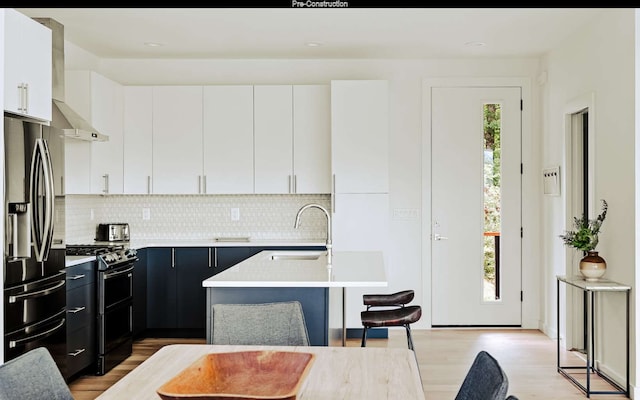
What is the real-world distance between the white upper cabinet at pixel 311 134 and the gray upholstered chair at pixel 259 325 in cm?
349

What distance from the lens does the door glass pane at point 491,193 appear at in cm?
671

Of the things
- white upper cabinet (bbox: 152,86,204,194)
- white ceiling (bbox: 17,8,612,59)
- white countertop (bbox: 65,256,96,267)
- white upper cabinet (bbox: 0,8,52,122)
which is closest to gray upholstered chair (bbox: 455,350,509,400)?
white upper cabinet (bbox: 0,8,52,122)

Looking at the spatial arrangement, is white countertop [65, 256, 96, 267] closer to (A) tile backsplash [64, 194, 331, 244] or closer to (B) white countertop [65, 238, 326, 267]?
(B) white countertop [65, 238, 326, 267]

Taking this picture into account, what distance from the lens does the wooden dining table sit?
2014mm

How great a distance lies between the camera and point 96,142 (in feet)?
19.9

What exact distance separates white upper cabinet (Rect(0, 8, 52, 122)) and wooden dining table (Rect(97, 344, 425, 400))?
6.52 feet

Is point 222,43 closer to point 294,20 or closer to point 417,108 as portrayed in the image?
point 294,20

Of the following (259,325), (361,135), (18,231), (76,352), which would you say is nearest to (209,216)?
(361,135)

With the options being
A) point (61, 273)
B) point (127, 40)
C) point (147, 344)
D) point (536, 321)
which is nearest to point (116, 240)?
point (147, 344)

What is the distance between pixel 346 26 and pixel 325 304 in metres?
2.60

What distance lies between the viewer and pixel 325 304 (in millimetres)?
3695

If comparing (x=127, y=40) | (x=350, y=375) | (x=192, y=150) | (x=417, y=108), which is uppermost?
(x=127, y=40)

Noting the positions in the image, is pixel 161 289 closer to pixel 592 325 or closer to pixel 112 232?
pixel 112 232

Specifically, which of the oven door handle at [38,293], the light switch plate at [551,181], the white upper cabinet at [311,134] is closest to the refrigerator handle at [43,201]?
the oven door handle at [38,293]
